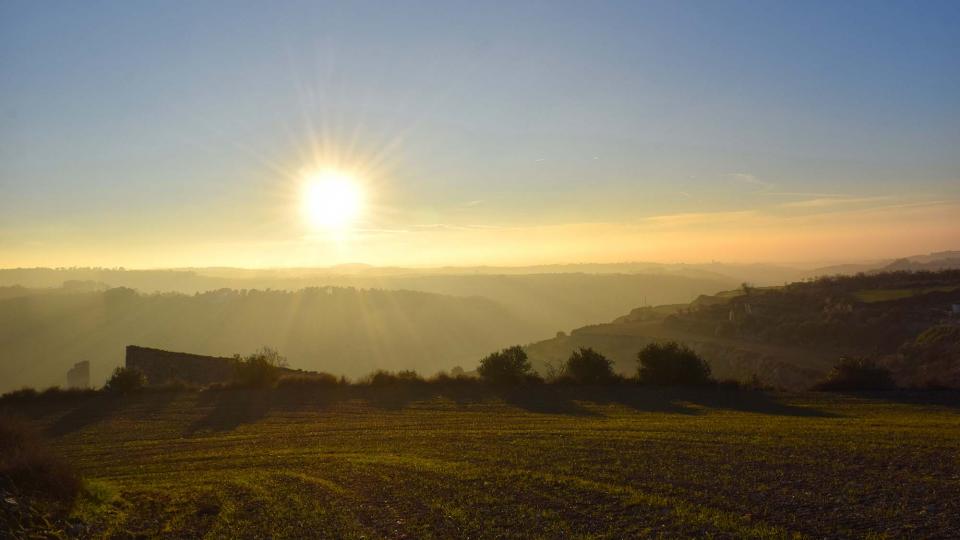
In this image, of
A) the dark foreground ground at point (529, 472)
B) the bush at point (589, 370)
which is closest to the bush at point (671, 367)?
the bush at point (589, 370)

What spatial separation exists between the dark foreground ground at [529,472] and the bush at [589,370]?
575 centimetres

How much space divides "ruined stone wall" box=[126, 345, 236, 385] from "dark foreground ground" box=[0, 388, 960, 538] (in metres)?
7.37

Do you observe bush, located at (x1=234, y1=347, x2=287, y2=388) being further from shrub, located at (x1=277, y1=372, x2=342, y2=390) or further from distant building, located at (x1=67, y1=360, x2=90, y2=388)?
distant building, located at (x1=67, y1=360, x2=90, y2=388)

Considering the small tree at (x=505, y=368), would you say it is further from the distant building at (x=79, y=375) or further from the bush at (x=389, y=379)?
the distant building at (x=79, y=375)

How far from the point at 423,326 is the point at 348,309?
832 inches

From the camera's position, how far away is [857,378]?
930 inches

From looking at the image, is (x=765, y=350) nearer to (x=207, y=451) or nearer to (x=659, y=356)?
(x=659, y=356)

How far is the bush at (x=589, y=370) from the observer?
25.2 m

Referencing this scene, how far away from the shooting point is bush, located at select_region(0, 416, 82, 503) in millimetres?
8656

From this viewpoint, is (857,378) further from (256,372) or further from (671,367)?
(256,372)

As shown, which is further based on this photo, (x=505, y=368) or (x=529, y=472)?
(x=505, y=368)

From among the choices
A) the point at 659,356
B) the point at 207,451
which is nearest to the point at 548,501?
the point at 207,451

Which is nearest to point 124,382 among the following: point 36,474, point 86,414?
point 86,414

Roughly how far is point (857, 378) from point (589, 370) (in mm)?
10590
